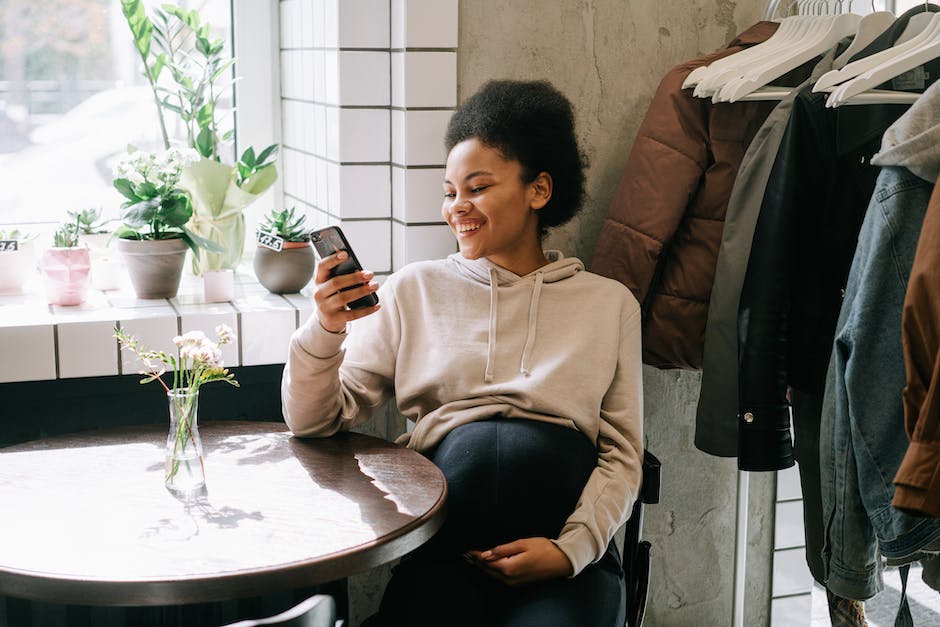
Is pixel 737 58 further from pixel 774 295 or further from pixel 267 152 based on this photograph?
pixel 267 152

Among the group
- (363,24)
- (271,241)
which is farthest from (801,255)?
(271,241)

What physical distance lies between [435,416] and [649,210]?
0.67m

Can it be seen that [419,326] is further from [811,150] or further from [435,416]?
[811,150]

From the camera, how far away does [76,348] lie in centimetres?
219

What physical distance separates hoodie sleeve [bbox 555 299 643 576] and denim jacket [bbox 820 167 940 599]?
38 centimetres

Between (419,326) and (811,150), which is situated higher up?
(811,150)

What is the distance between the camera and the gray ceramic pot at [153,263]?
2.36m

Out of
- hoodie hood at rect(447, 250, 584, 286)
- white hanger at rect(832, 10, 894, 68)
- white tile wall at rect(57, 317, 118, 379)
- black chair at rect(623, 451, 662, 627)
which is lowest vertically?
black chair at rect(623, 451, 662, 627)

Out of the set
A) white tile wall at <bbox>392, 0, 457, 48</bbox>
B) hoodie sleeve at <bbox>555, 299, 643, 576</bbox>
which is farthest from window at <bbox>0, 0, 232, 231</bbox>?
hoodie sleeve at <bbox>555, 299, 643, 576</bbox>

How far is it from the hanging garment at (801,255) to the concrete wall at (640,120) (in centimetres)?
50

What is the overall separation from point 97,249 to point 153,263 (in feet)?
0.67

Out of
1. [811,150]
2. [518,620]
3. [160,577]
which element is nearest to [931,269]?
[811,150]

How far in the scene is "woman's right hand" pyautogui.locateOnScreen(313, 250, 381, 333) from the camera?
185cm

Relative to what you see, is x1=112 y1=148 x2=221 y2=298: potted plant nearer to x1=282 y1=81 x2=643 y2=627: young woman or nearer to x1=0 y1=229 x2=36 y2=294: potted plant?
x1=0 y1=229 x2=36 y2=294: potted plant
